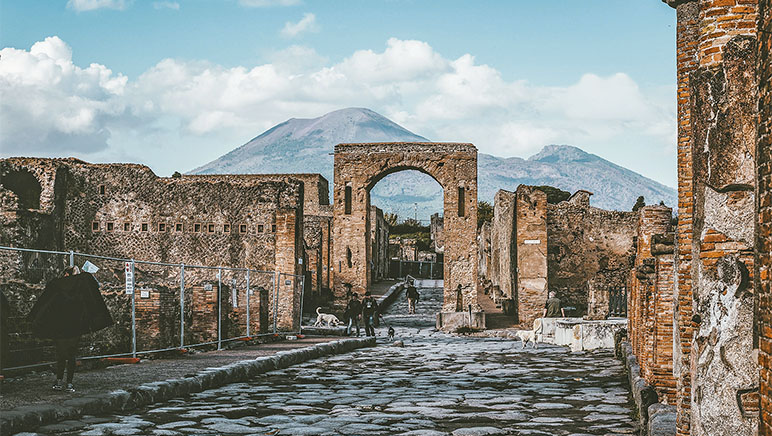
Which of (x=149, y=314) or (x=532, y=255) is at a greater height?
(x=532, y=255)

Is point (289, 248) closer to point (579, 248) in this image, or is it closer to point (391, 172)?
point (391, 172)

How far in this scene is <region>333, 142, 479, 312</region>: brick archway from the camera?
27188 mm

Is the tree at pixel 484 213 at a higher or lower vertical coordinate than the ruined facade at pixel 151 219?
higher

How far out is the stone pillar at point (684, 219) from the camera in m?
5.12

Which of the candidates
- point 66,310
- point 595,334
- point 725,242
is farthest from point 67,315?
point 595,334

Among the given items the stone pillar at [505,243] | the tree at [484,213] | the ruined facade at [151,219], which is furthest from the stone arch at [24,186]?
the tree at [484,213]

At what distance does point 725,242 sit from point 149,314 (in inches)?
376

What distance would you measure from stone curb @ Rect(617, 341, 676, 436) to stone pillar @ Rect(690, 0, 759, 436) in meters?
1.32

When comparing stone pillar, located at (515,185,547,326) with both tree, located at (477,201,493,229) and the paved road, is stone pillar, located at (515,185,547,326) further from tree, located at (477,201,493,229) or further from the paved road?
tree, located at (477,201,493,229)

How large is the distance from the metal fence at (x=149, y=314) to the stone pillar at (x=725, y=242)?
625cm

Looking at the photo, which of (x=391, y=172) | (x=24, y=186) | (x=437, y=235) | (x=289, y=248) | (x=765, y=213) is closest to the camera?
(x=765, y=213)

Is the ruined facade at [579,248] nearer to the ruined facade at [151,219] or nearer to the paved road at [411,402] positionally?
the ruined facade at [151,219]

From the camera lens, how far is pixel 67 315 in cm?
817

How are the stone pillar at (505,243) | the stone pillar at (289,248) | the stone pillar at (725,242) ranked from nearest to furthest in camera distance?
the stone pillar at (725,242) < the stone pillar at (289,248) < the stone pillar at (505,243)
